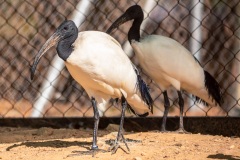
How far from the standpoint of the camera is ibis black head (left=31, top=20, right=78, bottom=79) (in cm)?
589

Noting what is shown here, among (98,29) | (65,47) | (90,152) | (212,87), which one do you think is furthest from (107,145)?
(98,29)

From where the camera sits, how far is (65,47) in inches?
233

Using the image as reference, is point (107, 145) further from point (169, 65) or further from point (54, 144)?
point (169, 65)

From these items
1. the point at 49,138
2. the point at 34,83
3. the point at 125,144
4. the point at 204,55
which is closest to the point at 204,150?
the point at 125,144

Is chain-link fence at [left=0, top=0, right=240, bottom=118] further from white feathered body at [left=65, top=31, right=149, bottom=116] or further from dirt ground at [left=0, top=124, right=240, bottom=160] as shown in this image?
white feathered body at [left=65, top=31, right=149, bottom=116]

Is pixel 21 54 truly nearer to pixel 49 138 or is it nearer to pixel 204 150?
pixel 49 138

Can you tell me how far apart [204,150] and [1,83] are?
172 inches

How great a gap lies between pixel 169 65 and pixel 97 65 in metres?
1.62

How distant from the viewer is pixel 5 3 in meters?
9.90

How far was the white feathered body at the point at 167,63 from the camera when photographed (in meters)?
7.27

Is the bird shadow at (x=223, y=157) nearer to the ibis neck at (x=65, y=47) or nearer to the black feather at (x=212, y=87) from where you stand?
the ibis neck at (x=65, y=47)

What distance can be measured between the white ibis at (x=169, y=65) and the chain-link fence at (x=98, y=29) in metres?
0.81

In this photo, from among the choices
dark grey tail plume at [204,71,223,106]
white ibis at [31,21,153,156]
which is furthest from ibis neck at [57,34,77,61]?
dark grey tail plume at [204,71,223,106]

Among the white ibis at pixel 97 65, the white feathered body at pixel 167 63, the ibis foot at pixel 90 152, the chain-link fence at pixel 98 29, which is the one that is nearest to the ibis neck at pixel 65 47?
the white ibis at pixel 97 65
